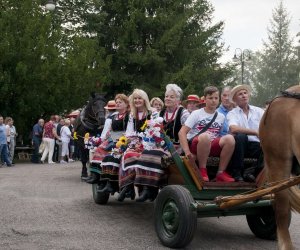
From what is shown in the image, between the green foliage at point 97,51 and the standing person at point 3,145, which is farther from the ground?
the green foliage at point 97,51

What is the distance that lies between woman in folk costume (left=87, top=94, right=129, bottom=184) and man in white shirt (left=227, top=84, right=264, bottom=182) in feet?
5.74

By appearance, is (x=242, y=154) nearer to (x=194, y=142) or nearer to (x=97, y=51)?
(x=194, y=142)

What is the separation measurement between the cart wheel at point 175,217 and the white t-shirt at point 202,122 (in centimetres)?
89

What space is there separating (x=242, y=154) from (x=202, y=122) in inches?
24.3

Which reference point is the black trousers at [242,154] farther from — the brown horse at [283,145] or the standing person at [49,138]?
the standing person at [49,138]

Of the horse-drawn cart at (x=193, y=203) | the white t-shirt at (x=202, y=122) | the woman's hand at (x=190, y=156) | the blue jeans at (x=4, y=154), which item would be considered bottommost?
the blue jeans at (x=4, y=154)

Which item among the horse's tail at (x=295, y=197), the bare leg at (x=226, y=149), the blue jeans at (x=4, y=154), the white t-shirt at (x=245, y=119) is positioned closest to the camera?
the horse's tail at (x=295, y=197)

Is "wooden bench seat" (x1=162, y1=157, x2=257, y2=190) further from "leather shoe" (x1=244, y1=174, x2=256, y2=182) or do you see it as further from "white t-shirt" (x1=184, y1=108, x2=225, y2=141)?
"white t-shirt" (x1=184, y1=108, x2=225, y2=141)

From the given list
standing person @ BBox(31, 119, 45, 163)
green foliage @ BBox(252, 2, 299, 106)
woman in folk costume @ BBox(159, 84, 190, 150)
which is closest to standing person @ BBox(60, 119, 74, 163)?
standing person @ BBox(31, 119, 45, 163)

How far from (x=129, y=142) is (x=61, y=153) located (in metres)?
13.8

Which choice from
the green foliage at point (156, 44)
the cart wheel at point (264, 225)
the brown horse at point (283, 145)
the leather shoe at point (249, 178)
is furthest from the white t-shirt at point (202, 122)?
the green foliage at point (156, 44)

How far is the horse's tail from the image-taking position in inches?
191

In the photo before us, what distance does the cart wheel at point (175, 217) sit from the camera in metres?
5.34

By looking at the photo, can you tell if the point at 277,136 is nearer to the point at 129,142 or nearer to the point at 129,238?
the point at 129,238
